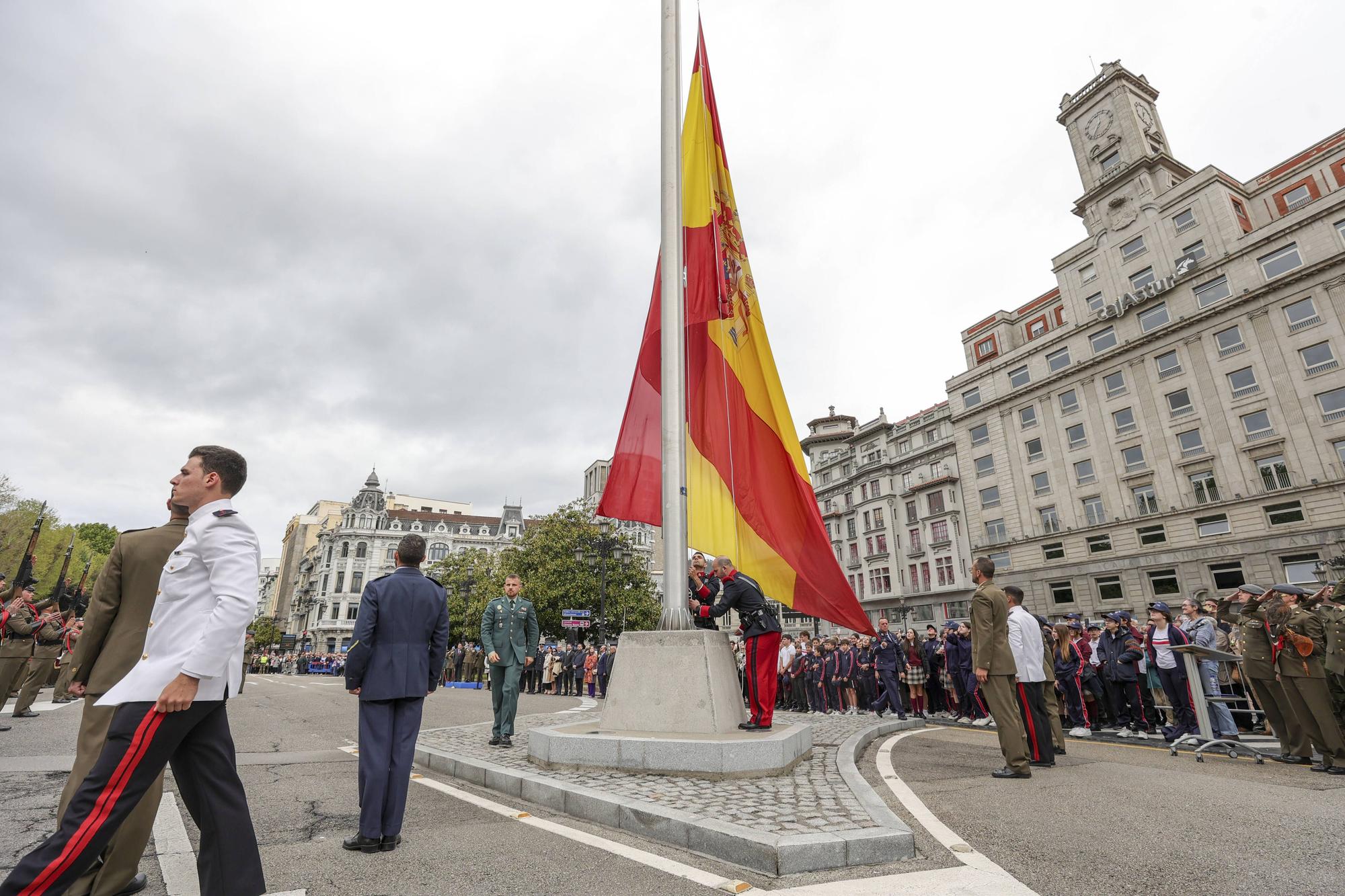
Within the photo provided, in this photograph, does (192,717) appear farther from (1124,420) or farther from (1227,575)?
(1124,420)

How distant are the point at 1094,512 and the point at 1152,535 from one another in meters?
3.90

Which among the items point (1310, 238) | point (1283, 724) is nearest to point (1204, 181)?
point (1310, 238)

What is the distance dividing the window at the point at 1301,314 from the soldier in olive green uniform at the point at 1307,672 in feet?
128

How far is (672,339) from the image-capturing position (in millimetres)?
8078

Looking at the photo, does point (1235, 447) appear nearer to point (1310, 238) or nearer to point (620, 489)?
point (1310, 238)

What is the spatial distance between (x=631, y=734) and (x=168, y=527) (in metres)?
4.30

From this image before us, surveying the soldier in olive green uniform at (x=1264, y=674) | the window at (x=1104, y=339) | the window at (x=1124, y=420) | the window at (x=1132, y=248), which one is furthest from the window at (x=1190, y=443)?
the soldier in olive green uniform at (x=1264, y=674)

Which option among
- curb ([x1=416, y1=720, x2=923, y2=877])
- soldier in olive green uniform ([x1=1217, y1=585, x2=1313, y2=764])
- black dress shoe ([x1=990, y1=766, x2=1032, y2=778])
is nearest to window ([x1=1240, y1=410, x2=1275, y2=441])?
soldier in olive green uniform ([x1=1217, y1=585, x2=1313, y2=764])

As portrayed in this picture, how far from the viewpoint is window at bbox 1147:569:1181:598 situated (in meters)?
37.7

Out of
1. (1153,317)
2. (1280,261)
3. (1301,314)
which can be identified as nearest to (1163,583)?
(1301,314)

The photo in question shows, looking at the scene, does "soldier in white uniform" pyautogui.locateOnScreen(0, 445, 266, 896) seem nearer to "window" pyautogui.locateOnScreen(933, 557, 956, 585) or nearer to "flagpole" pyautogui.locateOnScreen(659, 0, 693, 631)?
"flagpole" pyautogui.locateOnScreen(659, 0, 693, 631)

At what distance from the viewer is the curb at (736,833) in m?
3.51

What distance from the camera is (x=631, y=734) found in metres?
6.39

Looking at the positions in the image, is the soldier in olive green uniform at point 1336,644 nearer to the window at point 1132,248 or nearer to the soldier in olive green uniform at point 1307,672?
the soldier in olive green uniform at point 1307,672
